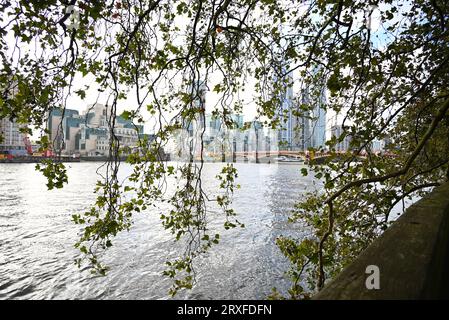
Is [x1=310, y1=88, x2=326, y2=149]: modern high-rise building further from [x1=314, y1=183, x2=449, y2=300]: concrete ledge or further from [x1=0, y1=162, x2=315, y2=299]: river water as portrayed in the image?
[x1=0, y1=162, x2=315, y2=299]: river water

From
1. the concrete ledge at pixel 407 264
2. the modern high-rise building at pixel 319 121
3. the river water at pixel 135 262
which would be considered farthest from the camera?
the river water at pixel 135 262

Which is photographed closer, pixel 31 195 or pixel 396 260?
pixel 396 260

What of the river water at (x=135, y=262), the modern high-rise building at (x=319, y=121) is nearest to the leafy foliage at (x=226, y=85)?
the modern high-rise building at (x=319, y=121)

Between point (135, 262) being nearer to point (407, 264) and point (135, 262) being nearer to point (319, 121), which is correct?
point (319, 121)

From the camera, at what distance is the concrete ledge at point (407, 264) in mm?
1209

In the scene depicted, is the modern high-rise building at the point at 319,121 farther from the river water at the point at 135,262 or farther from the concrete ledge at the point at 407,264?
the river water at the point at 135,262

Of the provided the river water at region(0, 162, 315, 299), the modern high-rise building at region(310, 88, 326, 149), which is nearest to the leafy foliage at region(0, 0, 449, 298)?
the modern high-rise building at region(310, 88, 326, 149)

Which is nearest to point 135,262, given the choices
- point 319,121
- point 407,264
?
point 319,121

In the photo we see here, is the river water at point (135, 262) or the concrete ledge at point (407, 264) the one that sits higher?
the concrete ledge at point (407, 264)

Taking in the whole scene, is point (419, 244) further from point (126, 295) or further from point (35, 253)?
point (35, 253)

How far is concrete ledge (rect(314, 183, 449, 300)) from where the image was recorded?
3.97ft

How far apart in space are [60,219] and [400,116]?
2514 cm

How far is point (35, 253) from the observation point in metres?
16.1
